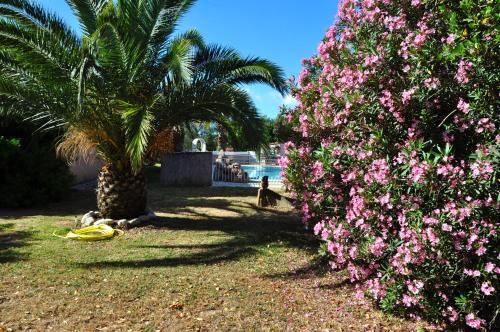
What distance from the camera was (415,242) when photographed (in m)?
3.64

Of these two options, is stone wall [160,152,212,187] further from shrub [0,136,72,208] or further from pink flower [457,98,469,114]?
pink flower [457,98,469,114]

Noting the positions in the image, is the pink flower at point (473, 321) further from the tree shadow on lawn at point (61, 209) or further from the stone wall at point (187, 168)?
the stone wall at point (187, 168)

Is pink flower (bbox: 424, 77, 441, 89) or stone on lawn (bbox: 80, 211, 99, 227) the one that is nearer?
pink flower (bbox: 424, 77, 441, 89)

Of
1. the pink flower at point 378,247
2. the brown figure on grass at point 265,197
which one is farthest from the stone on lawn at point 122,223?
the pink flower at point 378,247

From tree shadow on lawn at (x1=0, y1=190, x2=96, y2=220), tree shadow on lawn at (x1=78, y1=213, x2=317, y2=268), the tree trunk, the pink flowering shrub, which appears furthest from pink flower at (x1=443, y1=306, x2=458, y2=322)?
tree shadow on lawn at (x1=0, y1=190, x2=96, y2=220)

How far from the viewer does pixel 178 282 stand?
5.29 metres

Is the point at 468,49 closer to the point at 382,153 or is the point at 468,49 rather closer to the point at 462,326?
the point at 382,153

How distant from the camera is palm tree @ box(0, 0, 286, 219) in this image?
7.76m

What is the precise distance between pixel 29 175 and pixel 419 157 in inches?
407

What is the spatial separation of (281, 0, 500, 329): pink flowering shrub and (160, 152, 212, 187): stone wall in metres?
11.7

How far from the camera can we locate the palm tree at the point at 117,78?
776cm

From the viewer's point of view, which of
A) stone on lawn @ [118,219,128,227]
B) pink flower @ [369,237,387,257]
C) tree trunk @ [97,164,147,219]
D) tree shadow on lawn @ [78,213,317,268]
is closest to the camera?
pink flower @ [369,237,387,257]

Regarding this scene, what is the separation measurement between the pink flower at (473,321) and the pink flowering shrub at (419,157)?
1 cm

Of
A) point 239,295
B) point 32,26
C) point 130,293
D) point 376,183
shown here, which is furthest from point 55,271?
point 32,26
